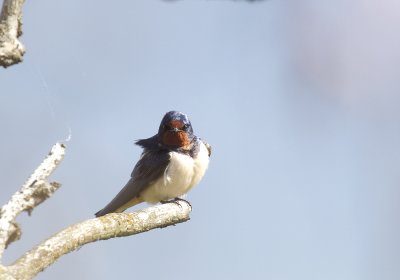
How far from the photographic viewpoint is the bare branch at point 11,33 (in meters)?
1.88

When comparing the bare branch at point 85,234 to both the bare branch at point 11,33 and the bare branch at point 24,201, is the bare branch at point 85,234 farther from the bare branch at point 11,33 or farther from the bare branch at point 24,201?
the bare branch at point 11,33

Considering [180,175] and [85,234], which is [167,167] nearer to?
[180,175]

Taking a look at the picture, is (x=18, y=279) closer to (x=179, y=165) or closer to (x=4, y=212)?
(x=4, y=212)

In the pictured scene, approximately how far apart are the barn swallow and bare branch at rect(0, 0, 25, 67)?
2.43 meters

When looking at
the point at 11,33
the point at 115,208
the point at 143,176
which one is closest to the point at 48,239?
the point at 11,33

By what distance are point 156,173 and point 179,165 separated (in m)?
0.15

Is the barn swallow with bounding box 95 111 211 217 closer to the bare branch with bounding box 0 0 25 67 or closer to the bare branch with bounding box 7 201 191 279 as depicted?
the bare branch with bounding box 7 201 191 279

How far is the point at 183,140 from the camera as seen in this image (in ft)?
14.8

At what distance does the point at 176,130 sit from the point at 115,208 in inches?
20.8

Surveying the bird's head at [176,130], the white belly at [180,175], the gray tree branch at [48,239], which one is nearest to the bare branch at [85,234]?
the gray tree branch at [48,239]

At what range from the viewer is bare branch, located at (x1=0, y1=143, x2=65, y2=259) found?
188 centimetres

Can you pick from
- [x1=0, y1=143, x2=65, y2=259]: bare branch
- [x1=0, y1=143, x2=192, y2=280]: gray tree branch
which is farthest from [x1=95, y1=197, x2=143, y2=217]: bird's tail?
[x1=0, y1=143, x2=65, y2=259]: bare branch

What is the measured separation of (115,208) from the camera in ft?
14.3

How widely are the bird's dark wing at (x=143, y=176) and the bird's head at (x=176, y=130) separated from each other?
7cm
